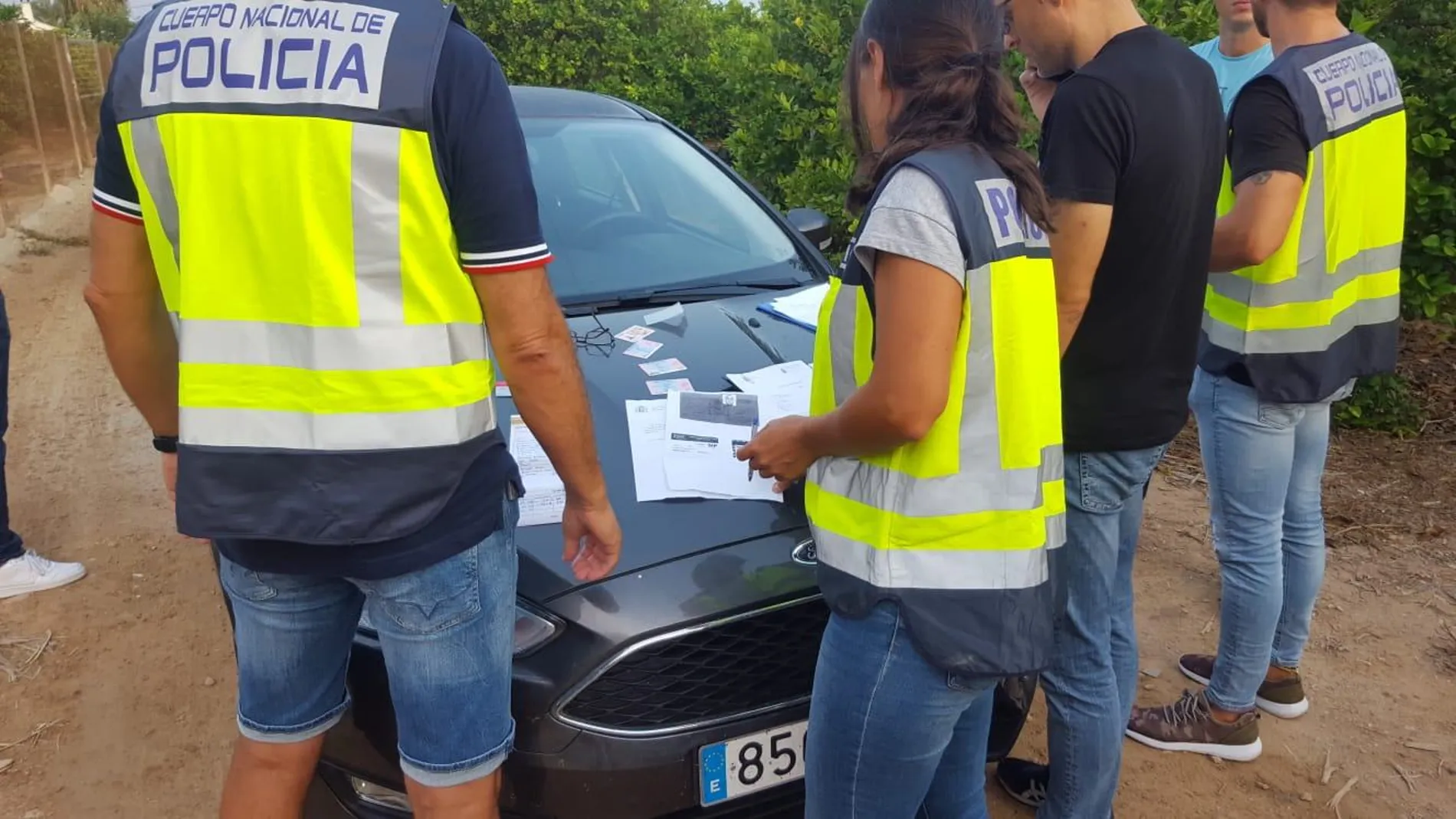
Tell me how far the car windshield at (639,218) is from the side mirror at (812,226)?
0.12 meters

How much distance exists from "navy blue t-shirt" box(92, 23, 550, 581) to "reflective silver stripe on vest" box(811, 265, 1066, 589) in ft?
1.59

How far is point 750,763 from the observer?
189 cm

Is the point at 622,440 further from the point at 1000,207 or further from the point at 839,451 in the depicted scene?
the point at 1000,207

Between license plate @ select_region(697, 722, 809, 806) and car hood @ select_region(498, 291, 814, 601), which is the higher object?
car hood @ select_region(498, 291, 814, 601)

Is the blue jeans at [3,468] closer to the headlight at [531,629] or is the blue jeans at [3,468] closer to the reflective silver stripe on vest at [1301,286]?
the headlight at [531,629]

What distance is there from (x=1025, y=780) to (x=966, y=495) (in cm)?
136

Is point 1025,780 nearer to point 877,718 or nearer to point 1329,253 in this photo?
point 877,718

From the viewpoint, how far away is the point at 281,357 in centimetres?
137

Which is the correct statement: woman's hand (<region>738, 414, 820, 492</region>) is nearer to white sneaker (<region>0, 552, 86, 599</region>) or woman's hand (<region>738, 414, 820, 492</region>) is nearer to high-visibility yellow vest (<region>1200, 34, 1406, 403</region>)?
high-visibility yellow vest (<region>1200, 34, 1406, 403</region>)

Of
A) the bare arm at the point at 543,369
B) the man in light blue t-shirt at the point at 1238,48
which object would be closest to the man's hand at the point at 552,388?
the bare arm at the point at 543,369

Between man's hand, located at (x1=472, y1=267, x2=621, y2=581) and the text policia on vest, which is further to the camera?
man's hand, located at (x1=472, y1=267, x2=621, y2=581)

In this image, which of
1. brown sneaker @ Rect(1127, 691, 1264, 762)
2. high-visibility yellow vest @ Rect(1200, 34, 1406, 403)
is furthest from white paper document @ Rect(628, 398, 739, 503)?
brown sneaker @ Rect(1127, 691, 1264, 762)

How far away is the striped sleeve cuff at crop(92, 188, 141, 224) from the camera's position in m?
1.46

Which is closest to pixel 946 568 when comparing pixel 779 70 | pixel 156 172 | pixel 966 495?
pixel 966 495
